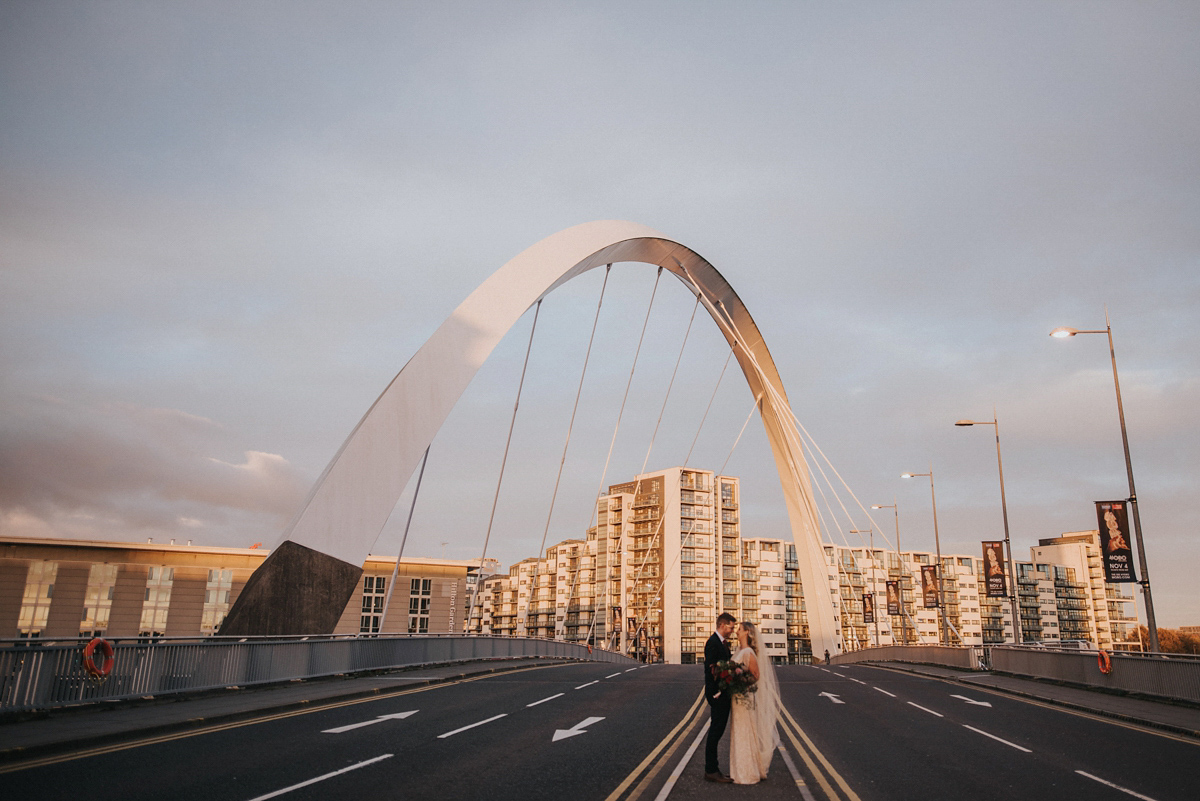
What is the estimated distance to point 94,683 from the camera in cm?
1298

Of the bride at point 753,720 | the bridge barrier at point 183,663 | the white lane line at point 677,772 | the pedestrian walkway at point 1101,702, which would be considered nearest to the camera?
the white lane line at point 677,772

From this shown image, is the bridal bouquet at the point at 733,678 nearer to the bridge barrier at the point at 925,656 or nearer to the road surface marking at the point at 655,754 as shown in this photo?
the road surface marking at the point at 655,754

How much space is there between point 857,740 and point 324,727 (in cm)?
802

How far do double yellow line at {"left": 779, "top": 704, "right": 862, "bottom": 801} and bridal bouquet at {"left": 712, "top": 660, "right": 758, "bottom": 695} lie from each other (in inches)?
48.2

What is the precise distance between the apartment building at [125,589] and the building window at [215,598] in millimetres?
84

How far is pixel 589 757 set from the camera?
32.7ft

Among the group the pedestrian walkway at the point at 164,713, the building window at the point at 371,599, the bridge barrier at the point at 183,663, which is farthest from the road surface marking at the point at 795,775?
the building window at the point at 371,599

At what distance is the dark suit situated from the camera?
8.88 m

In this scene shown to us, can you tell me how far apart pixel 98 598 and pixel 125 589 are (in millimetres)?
1986

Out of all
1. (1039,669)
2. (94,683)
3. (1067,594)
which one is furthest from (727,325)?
(1067,594)

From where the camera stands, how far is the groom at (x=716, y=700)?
29.0 ft

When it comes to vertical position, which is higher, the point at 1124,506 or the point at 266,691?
the point at 1124,506

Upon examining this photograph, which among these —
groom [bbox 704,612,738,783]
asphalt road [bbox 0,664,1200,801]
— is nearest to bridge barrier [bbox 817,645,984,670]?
asphalt road [bbox 0,664,1200,801]

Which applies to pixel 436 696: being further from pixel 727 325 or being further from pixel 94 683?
pixel 727 325
